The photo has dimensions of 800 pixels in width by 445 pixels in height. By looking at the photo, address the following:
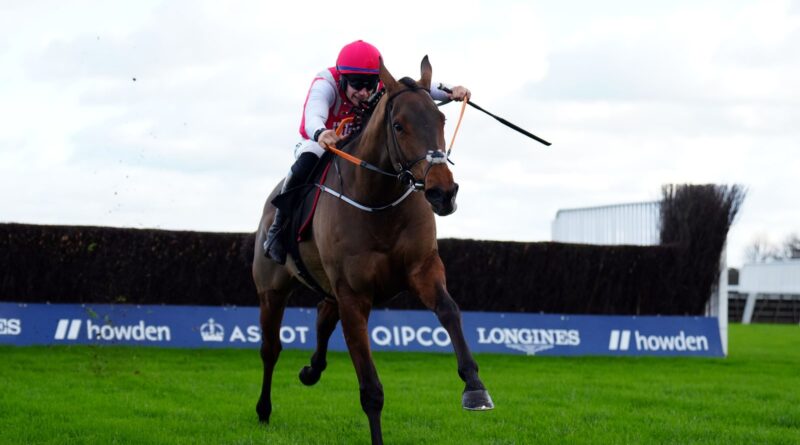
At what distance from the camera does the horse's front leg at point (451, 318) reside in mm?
5438

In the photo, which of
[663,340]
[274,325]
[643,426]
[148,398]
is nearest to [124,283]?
[148,398]

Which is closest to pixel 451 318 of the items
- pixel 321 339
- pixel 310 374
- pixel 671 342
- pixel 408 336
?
pixel 321 339

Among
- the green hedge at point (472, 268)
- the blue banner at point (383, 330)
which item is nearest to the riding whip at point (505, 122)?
the blue banner at point (383, 330)

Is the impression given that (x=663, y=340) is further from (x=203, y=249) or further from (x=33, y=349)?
(x=33, y=349)

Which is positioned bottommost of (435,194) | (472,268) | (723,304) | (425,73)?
(723,304)

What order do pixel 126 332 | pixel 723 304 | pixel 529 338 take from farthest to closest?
pixel 723 304 < pixel 529 338 < pixel 126 332

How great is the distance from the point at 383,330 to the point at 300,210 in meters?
8.60

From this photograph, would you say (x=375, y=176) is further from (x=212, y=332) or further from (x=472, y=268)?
(x=472, y=268)

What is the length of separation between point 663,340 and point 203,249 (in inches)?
309

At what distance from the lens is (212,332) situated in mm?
15180

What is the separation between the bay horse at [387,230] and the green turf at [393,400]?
134 cm

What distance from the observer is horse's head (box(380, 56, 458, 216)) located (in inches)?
210

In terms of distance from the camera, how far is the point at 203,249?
16.4 m

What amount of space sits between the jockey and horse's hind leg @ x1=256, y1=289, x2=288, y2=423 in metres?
0.85
